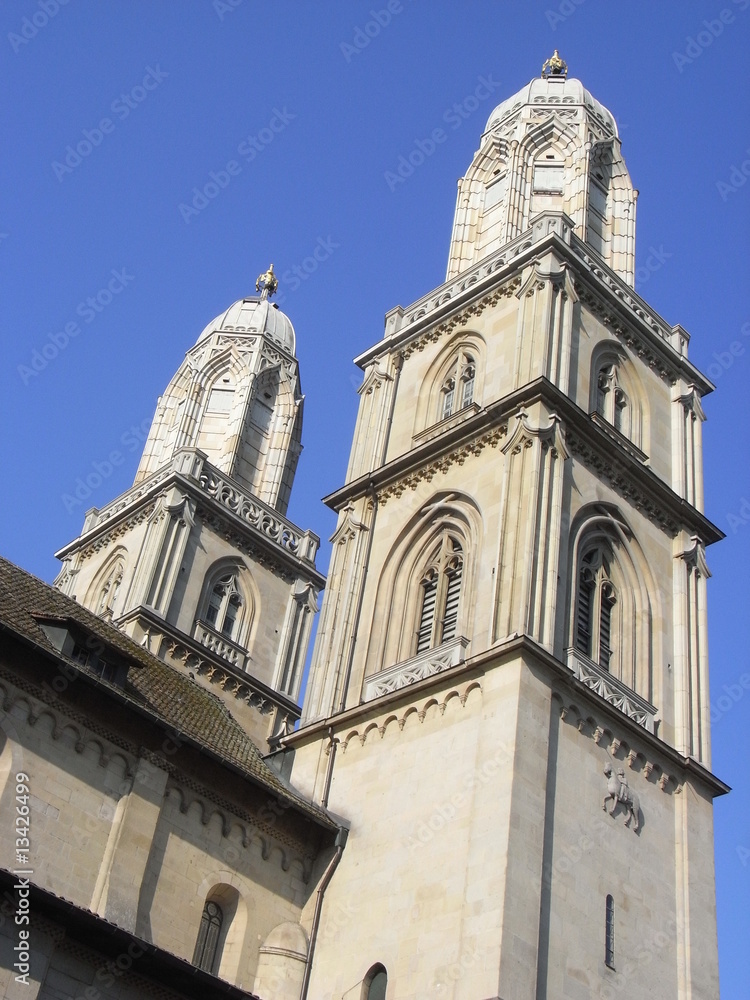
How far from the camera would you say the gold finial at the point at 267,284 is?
47.8 m

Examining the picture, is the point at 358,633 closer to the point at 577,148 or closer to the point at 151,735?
the point at 151,735

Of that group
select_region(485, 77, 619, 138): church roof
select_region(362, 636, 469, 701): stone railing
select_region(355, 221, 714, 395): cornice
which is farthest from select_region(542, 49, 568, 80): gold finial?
select_region(362, 636, 469, 701): stone railing

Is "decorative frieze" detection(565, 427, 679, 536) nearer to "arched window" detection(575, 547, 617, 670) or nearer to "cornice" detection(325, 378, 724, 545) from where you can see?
"cornice" detection(325, 378, 724, 545)

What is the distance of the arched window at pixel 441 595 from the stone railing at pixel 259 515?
11.8 meters

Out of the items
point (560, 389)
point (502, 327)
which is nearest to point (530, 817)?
point (560, 389)

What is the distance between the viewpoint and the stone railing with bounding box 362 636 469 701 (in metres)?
24.9

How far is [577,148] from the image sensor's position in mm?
36562

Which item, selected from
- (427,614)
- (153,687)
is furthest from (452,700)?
(153,687)

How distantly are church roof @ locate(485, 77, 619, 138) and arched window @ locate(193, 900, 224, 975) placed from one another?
82.2 feet

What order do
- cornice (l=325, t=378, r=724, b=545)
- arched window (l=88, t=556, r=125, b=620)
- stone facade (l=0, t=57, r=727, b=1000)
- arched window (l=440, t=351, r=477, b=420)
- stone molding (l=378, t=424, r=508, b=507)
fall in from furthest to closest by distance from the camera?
arched window (l=88, t=556, r=125, b=620) → arched window (l=440, t=351, r=477, b=420) → stone molding (l=378, t=424, r=508, b=507) → cornice (l=325, t=378, r=724, b=545) → stone facade (l=0, t=57, r=727, b=1000)

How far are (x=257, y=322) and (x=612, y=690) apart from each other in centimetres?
2409

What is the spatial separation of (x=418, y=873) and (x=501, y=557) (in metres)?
6.33

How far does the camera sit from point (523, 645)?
23141 millimetres

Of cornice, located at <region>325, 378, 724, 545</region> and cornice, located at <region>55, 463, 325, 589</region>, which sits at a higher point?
cornice, located at <region>55, 463, 325, 589</region>
